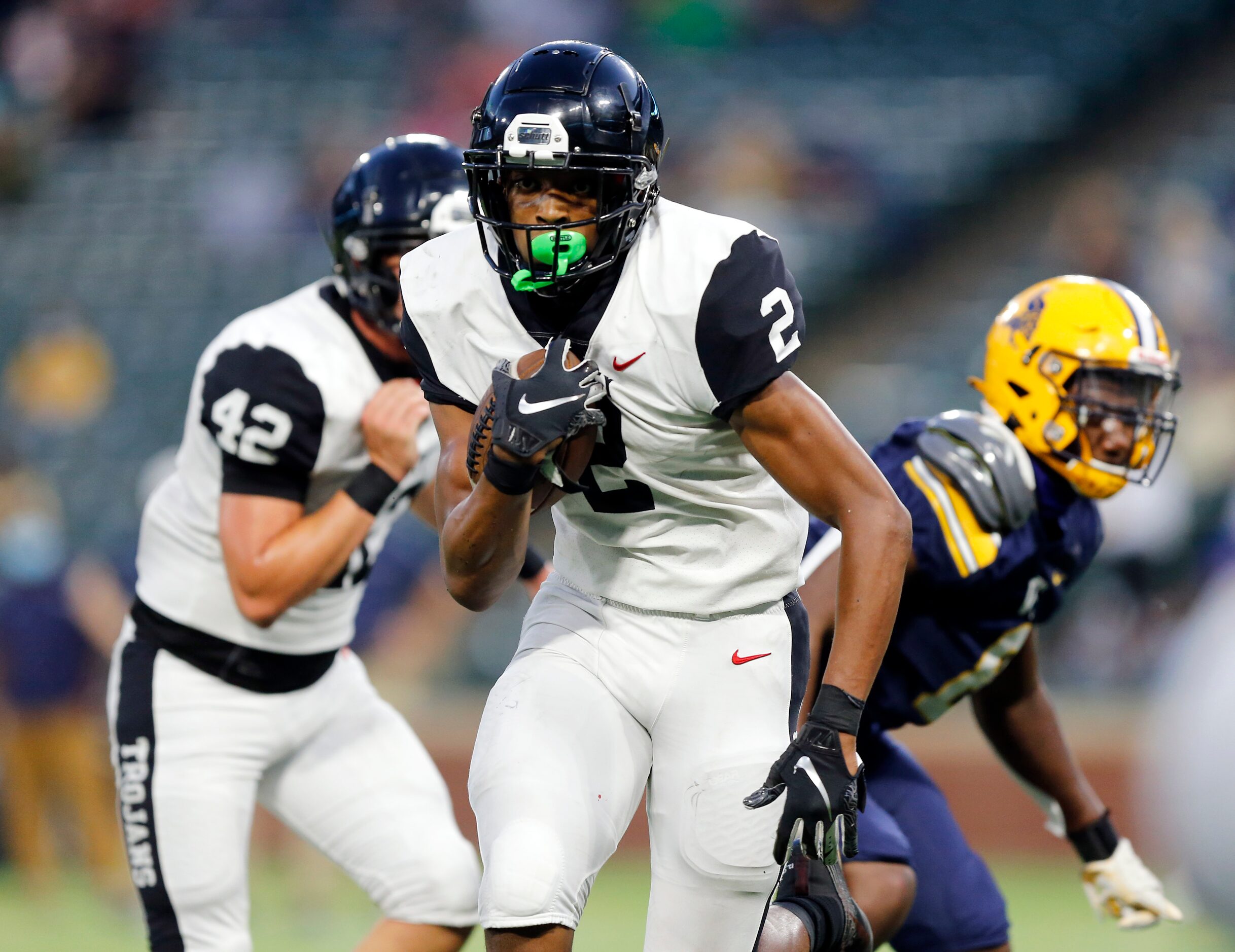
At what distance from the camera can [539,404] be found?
8.99ft

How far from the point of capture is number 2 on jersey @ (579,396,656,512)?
9.93 feet

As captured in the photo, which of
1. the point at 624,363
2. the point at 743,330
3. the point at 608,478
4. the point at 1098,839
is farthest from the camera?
the point at 1098,839

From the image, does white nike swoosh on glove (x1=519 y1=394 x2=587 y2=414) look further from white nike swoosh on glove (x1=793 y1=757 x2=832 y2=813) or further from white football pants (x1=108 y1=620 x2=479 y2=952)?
white football pants (x1=108 y1=620 x2=479 y2=952)

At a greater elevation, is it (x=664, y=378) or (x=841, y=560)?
(x=664, y=378)

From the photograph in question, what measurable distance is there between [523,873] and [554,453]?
734mm

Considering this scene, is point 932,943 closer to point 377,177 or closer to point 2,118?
point 377,177

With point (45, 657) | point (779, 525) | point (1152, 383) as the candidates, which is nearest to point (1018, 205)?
point (45, 657)

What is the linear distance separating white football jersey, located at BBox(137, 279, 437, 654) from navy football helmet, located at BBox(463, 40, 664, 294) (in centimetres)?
95

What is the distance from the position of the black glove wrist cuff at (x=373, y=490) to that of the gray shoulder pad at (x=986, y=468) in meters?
1.24

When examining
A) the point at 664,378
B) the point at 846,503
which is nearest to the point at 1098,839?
the point at 846,503

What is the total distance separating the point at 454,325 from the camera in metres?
3.13

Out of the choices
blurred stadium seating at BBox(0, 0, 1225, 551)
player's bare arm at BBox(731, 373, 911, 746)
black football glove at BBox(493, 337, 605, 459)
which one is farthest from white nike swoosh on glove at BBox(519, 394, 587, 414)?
blurred stadium seating at BBox(0, 0, 1225, 551)

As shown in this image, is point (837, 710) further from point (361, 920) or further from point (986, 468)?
point (361, 920)

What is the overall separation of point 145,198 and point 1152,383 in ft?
31.5
